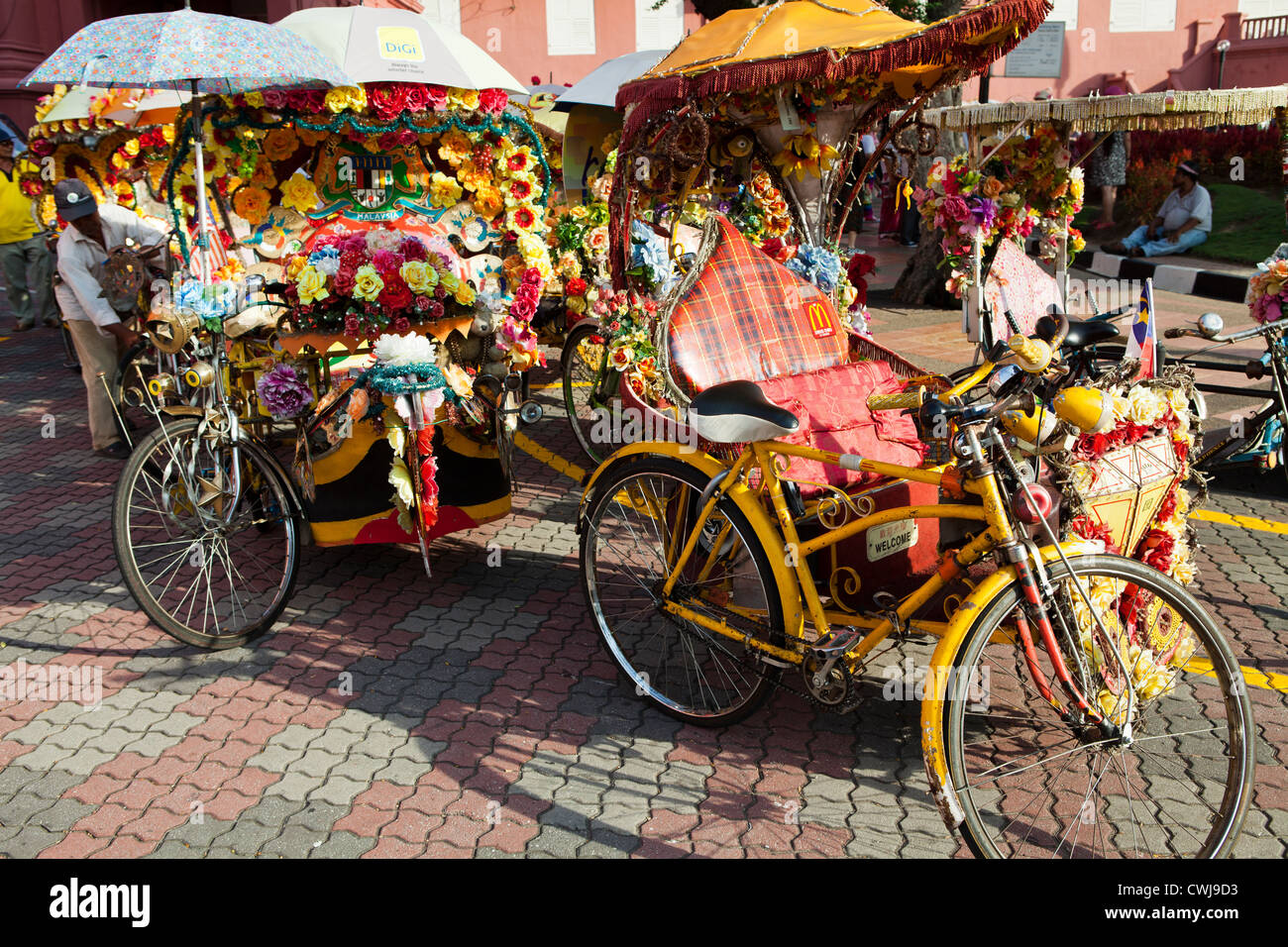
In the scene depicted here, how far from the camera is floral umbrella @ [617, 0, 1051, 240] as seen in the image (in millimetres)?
4102

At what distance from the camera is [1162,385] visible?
11.7ft

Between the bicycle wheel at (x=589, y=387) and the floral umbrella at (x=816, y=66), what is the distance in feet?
4.97

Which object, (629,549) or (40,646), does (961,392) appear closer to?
(629,549)

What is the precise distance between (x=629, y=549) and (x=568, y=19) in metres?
22.4

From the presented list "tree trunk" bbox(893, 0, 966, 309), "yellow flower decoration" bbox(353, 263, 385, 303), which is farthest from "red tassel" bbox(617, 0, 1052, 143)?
"tree trunk" bbox(893, 0, 966, 309)

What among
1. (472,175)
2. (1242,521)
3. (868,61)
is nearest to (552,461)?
(472,175)

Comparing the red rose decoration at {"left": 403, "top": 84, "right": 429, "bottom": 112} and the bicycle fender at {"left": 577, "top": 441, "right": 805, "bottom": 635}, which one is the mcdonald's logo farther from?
the red rose decoration at {"left": 403, "top": 84, "right": 429, "bottom": 112}

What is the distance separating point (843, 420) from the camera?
4477mm

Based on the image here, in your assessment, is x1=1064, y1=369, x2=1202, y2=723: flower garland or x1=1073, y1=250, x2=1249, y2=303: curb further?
x1=1073, y1=250, x2=1249, y2=303: curb

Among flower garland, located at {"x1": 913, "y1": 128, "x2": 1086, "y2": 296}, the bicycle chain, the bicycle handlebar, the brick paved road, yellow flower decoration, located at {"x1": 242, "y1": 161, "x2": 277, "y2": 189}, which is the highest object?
yellow flower decoration, located at {"x1": 242, "y1": 161, "x2": 277, "y2": 189}

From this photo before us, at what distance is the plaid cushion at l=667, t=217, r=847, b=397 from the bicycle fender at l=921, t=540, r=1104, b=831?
2025 mm

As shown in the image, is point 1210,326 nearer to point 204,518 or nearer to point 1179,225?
point 204,518
